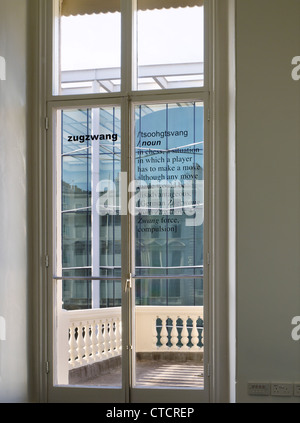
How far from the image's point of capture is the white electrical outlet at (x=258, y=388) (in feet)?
11.4

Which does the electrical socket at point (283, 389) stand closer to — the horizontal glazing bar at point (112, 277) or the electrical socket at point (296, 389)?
the electrical socket at point (296, 389)

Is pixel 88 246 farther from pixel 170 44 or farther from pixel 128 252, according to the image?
pixel 170 44

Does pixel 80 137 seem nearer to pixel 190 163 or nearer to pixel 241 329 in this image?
pixel 190 163

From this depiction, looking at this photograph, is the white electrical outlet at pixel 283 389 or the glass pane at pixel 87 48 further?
the glass pane at pixel 87 48

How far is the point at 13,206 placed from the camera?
13.0 feet

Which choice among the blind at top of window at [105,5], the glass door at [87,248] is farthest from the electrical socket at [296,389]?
the blind at top of window at [105,5]

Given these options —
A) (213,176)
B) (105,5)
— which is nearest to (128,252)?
(213,176)

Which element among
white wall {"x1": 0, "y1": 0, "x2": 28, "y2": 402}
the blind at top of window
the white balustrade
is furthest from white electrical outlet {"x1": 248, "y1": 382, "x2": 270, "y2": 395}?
the blind at top of window

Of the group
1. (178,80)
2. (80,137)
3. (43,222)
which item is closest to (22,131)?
(80,137)

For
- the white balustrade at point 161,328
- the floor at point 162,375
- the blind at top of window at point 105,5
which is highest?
the blind at top of window at point 105,5

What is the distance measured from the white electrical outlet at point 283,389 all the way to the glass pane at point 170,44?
2265 millimetres

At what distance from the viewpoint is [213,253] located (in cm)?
403

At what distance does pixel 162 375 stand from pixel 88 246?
1.16 m
